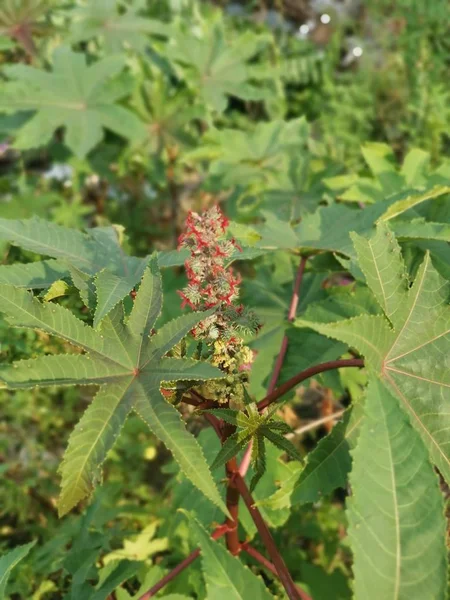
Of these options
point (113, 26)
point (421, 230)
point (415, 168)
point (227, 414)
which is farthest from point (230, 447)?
point (113, 26)

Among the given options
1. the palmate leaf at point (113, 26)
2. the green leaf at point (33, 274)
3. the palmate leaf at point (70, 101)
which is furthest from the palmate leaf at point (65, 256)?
the palmate leaf at point (113, 26)

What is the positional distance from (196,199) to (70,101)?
1.51m

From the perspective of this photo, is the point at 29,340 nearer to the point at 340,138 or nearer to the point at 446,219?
the point at 446,219

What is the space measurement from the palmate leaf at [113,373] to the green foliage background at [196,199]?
0.12 m

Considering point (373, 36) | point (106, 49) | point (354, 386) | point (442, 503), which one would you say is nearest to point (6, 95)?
point (106, 49)

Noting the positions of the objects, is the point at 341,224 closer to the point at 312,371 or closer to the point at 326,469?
the point at 312,371

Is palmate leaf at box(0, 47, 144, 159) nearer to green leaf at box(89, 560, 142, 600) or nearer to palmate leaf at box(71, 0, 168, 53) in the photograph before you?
palmate leaf at box(71, 0, 168, 53)

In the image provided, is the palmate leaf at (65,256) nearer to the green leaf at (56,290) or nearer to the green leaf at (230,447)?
the green leaf at (56,290)

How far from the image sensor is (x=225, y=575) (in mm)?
794

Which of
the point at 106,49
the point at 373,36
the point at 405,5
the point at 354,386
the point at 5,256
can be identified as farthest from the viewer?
the point at 373,36

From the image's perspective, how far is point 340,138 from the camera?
4.28 meters

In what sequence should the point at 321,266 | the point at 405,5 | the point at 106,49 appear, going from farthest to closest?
the point at 405,5, the point at 106,49, the point at 321,266

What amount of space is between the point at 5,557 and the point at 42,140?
2.18 m

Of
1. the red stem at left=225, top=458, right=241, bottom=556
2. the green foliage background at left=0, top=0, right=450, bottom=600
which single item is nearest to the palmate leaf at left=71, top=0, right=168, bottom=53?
the green foliage background at left=0, top=0, right=450, bottom=600
